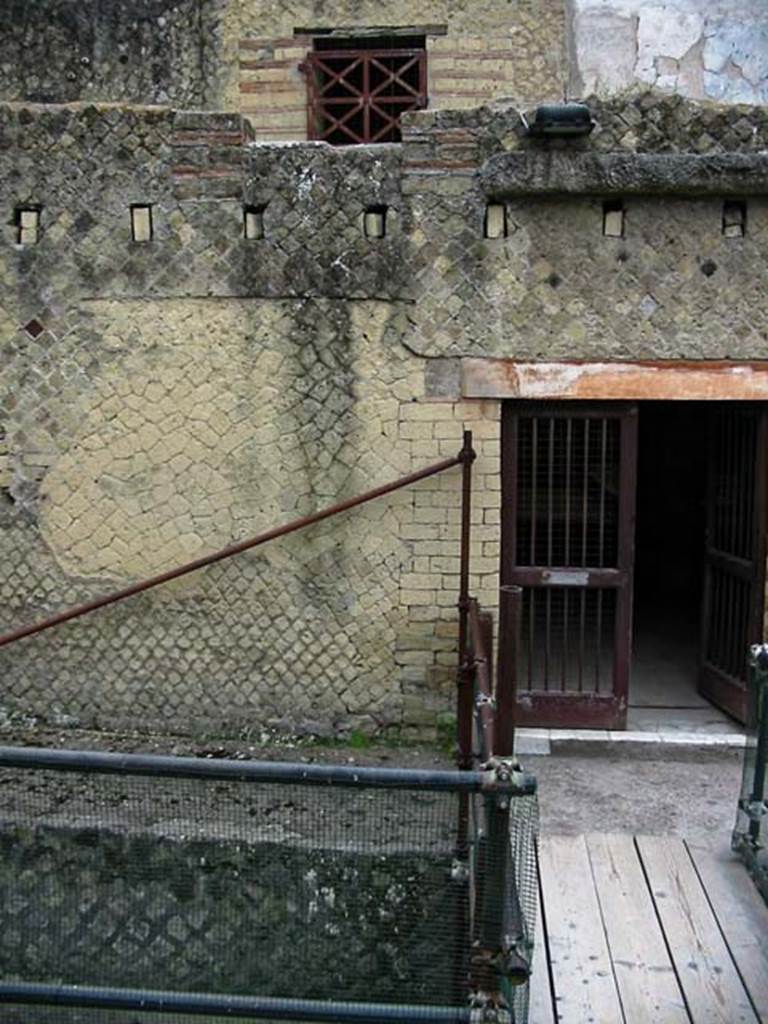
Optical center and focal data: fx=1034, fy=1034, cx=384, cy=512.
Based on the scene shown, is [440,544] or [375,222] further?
[440,544]

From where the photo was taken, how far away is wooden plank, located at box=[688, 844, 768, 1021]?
3943mm

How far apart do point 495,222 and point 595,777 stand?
3270 millimetres

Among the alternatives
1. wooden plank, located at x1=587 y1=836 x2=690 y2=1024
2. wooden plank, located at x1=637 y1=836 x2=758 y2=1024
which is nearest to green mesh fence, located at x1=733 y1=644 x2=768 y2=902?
wooden plank, located at x1=637 y1=836 x2=758 y2=1024

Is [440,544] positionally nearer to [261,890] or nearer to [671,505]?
[261,890]

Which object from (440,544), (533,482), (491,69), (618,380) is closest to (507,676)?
(440,544)

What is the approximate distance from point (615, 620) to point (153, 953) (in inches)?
138

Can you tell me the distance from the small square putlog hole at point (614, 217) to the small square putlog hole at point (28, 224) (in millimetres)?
3412

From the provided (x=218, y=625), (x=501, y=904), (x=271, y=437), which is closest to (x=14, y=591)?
(x=218, y=625)

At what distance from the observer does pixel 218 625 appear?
6477 millimetres

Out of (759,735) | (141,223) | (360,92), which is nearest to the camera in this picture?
(759,735)

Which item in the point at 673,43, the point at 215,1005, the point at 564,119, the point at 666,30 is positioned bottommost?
the point at 215,1005

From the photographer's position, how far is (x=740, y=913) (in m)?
4.35

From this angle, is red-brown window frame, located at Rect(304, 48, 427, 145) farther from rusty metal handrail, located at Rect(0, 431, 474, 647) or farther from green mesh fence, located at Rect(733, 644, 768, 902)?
green mesh fence, located at Rect(733, 644, 768, 902)

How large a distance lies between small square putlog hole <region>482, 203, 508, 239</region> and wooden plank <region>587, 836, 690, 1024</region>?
341 centimetres
